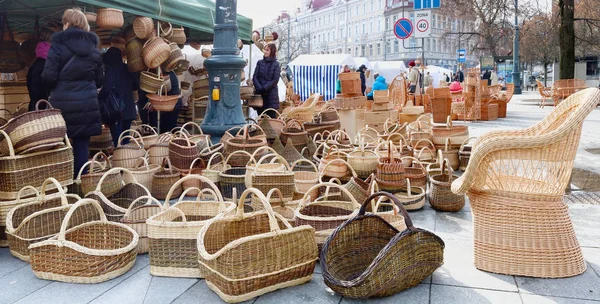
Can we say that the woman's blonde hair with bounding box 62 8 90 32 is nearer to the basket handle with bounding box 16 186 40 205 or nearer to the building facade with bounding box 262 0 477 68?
the basket handle with bounding box 16 186 40 205

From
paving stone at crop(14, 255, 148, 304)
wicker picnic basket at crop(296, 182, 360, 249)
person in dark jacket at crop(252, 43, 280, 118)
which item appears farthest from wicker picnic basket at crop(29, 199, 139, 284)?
person in dark jacket at crop(252, 43, 280, 118)

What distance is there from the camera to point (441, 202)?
16.1 ft

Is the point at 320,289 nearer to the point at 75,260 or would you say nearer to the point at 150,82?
the point at 75,260

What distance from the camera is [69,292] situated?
3.15m

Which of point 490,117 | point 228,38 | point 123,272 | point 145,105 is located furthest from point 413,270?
point 490,117

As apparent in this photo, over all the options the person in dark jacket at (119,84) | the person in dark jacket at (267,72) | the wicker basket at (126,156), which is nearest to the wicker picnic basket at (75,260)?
the wicker basket at (126,156)

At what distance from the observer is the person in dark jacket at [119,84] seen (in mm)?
7008

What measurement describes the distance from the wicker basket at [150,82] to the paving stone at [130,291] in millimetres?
4358

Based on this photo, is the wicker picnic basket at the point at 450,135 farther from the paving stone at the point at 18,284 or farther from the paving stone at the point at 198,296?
the paving stone at the point at 18,284

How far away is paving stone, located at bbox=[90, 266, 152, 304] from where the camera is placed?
3.03 meters

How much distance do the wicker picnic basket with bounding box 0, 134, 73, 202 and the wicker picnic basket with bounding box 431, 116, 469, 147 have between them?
15.3 feet

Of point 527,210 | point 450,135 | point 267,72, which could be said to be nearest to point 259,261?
point 527,210

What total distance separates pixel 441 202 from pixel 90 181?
324 centimetres

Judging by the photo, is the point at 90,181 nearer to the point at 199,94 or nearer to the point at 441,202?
the point at 441,202
